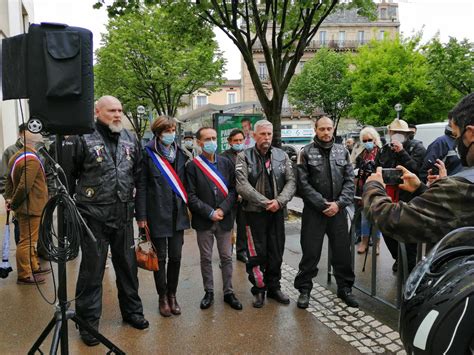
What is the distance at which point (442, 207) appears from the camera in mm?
1932

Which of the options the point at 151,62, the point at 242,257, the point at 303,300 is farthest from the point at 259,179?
the point at 151,62

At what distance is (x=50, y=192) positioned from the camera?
18.3 ft

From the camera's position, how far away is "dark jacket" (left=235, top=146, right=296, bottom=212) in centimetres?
433

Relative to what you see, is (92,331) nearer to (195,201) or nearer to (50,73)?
(195,201)

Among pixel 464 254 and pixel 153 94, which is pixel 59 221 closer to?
pixel 464 254

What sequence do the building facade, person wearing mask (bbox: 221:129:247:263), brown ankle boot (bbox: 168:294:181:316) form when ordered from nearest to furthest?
brown ankle boot (bbox: 168:294:181:316) < person wearing mask (bbox: 221:129:247:263) < the building facade

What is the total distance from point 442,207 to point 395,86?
100 feet

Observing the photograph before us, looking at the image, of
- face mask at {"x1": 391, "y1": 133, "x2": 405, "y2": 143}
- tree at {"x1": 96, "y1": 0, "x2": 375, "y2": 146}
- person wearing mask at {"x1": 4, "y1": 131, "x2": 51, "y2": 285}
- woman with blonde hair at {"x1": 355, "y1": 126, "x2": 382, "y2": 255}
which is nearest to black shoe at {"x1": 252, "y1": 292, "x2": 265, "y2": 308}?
woman with blonde hair at {"x1": 355, "y1": 126, "x2": 382, "y2": 255}

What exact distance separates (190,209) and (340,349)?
6.25 feet

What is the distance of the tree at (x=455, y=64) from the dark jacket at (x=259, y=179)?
77.1ft

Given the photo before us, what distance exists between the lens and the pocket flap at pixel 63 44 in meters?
2.86

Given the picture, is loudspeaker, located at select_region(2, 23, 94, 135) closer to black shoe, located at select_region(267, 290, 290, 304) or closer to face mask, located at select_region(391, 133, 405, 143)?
black shoe, located at select_region(267, 290, 290, 304)

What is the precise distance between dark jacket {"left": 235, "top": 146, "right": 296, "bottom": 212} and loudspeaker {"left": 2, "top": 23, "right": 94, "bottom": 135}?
1872 millimetres

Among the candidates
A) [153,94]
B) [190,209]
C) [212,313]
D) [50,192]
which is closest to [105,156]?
[190,209]
